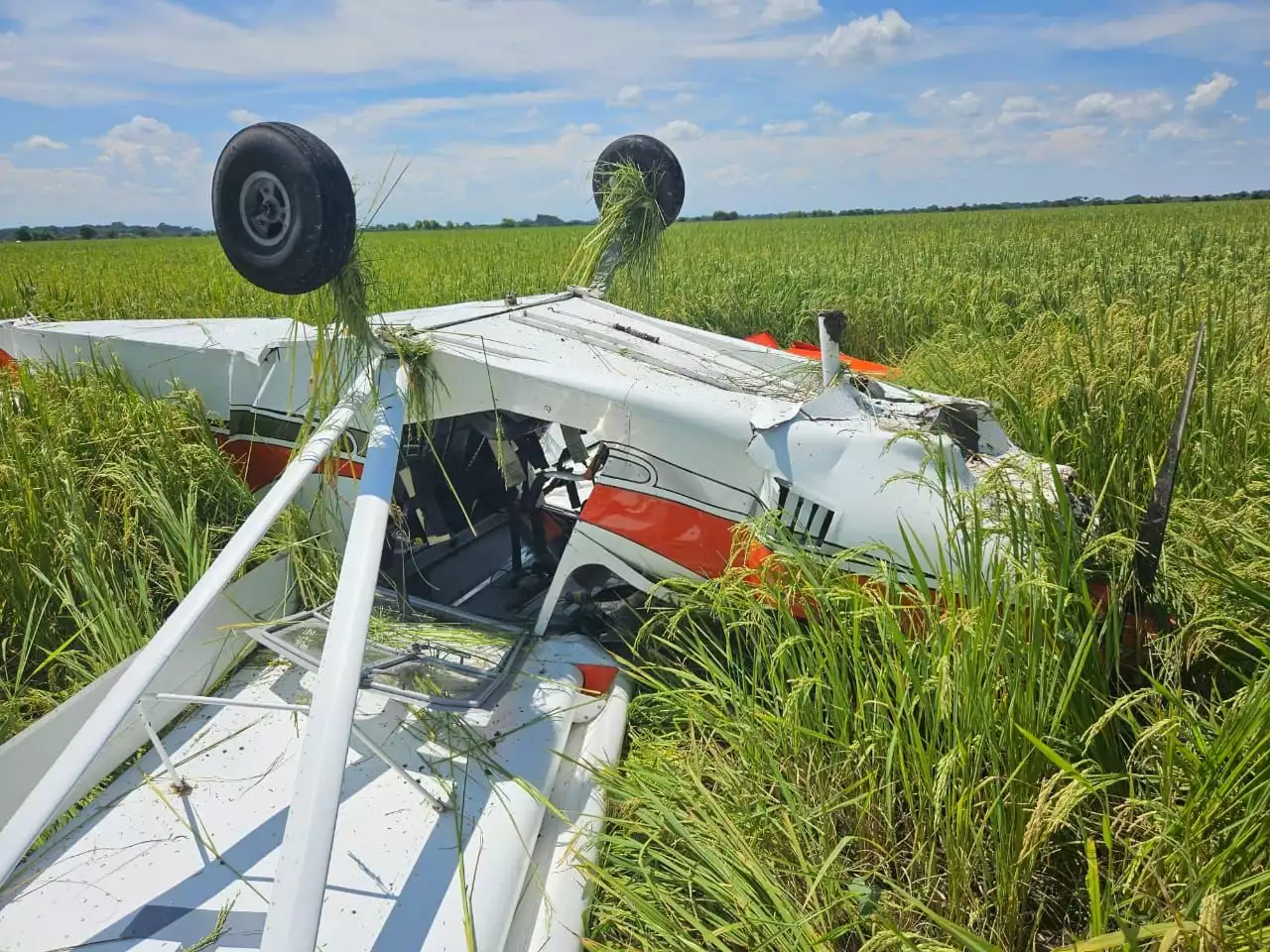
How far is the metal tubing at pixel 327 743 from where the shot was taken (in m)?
1.52

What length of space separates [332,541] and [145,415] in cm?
131

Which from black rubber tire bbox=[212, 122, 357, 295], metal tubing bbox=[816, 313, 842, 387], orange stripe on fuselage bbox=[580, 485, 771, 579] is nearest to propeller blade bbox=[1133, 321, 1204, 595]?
metal tubing bbox=[816, 313, 842, 387]

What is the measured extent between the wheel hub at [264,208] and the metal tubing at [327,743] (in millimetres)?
782

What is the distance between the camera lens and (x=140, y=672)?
202 centimetres

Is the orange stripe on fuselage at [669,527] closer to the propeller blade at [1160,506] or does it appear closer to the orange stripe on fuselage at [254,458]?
the propeller blade at [1160,506]

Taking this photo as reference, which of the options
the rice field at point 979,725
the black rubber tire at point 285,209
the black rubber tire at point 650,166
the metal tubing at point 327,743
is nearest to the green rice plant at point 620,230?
the black rubber tire at point 650,166

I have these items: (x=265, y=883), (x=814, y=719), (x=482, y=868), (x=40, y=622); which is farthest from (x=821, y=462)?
(x=40, y=622)

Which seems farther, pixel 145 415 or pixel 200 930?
pixel 145 415

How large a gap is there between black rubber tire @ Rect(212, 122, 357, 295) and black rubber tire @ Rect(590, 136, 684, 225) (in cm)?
228

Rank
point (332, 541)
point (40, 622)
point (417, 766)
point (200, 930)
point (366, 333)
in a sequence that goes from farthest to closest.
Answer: point (332, 541) < point (40, 622) < point (366, 333) < point (417, 766) < point (200, 930)

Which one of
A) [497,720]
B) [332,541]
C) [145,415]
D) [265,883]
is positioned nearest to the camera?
[265,883]

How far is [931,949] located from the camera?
1551 mm

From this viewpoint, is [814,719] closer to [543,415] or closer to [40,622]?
[543,415]

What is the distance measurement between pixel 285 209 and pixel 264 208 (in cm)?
11
